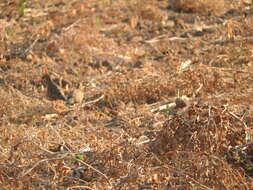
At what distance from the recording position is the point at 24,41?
539cm

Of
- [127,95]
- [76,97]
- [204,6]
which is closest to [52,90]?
[76,97]

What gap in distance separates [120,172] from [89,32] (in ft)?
10.7

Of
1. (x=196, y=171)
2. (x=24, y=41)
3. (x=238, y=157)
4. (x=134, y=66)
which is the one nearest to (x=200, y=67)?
(x=134, y=66)

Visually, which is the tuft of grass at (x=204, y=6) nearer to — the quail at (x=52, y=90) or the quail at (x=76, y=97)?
the quail at (x=52, y=90)

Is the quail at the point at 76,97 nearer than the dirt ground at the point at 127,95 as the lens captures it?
No

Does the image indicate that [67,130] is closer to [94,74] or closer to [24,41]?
[94,74]

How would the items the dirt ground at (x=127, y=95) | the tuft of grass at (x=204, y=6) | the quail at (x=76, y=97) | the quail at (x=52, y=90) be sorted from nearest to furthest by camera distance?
the dirt ground at (x=127, y=95) < the quail at (x=76, y=97) < the quail at (x=52, y=90) < the tuft of grass at (x=204, y=6)

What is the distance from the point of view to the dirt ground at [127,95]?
105 inches

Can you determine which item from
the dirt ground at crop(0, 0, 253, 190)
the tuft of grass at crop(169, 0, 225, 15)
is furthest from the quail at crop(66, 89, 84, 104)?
the tuft of grass at crop(169, 0, 225, 15)

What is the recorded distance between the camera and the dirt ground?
268 centimetres

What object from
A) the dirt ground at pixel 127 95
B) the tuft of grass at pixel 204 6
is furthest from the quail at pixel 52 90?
the tuft of grass at pixel 204 6

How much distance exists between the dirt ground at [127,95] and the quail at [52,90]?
0.03m

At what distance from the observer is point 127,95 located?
4.20 metres

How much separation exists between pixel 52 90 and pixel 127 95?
74 centimetres
